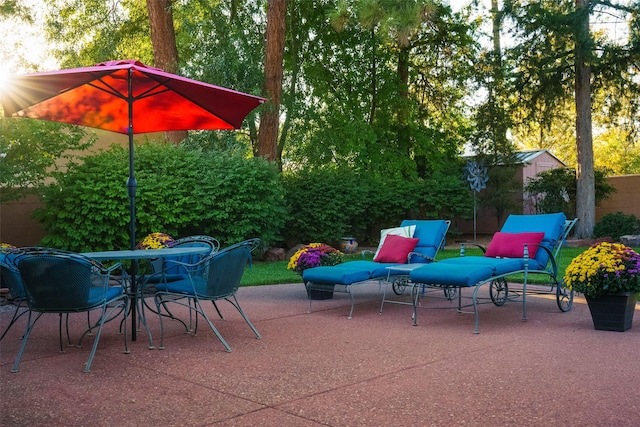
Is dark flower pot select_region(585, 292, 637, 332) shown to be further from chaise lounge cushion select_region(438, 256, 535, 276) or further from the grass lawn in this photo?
the grass lawn

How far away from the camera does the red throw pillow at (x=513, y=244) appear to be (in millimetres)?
7117

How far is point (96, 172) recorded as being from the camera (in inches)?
448

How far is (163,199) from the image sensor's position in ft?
38.2

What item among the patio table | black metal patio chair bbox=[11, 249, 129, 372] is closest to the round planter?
the patio table

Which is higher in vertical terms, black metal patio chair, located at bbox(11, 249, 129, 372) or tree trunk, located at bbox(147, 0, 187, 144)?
tree trunk, located at bbox(147, 0, 187, 144)

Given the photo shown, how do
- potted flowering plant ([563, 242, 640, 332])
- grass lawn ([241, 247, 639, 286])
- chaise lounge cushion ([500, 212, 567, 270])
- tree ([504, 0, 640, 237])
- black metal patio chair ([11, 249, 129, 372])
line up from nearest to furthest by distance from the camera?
black metal patio chair ([11, 249, 129, 372])
potted flowering plant ([563, 242, 640, 332])
chaise lounge cushion ([500, 212, 567, 270])
grass lawn ([241, 247, 639, 286])
tree ([504, 0, 640, 237])

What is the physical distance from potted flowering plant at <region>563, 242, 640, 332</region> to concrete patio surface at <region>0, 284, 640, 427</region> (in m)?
0.15

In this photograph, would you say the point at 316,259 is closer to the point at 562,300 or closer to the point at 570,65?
the point at 562,300

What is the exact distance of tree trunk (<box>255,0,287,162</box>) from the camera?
14297 millimetres

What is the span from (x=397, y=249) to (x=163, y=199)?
17.8ft

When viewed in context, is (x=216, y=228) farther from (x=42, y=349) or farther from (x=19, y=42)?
(x=42, y=349)

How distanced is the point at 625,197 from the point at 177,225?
41.5 feet

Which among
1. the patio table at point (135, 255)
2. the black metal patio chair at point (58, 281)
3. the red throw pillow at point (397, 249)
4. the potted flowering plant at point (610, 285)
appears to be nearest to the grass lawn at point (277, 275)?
the red throw pillow at point (397, 249)

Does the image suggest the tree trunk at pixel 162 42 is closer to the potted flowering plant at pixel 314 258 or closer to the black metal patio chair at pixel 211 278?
the potted flowering plant at pixel 314 258
